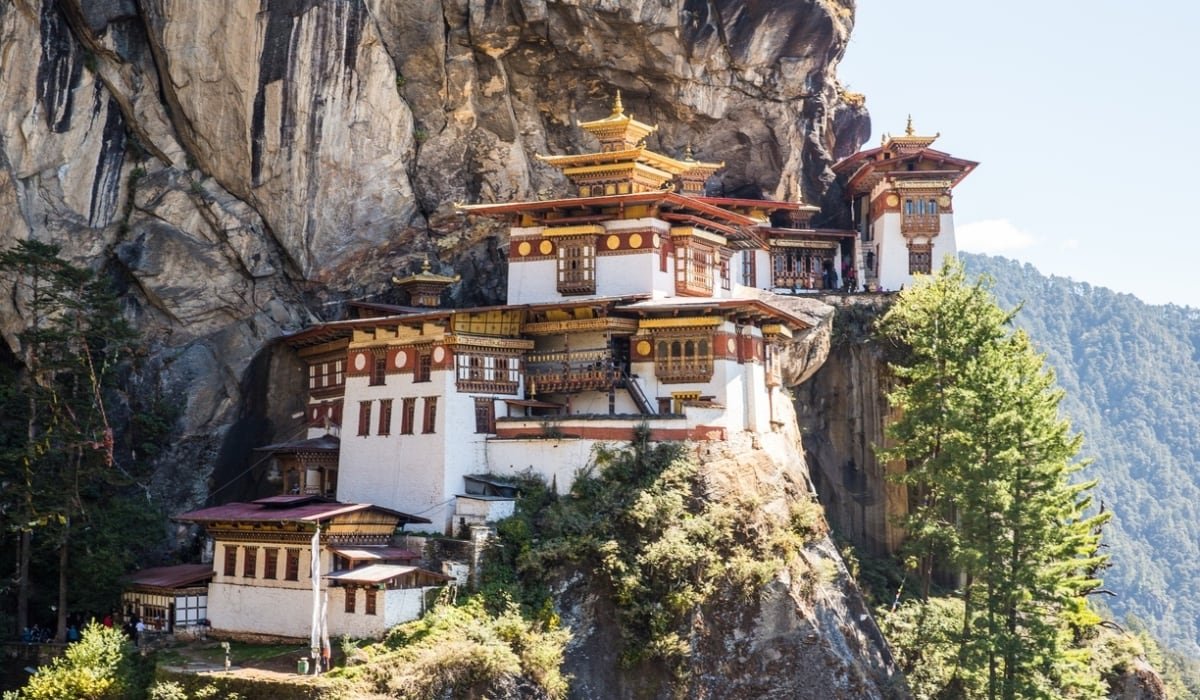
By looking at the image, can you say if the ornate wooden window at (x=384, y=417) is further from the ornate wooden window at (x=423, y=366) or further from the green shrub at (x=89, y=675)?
the green shrub at (x=89, y=675)

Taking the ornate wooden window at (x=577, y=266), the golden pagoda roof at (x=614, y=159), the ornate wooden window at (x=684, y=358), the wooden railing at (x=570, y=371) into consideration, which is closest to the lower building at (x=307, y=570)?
the wooden railing at (x=570, y=371)

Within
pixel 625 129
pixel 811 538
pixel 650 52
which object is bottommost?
pixel 811 538

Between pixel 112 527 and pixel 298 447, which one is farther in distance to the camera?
pixel 298 447

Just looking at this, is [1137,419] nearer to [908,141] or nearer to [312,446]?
[908,141]

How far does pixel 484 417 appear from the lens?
4581 centimetres

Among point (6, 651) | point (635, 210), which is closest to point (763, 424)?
point (635, 210)

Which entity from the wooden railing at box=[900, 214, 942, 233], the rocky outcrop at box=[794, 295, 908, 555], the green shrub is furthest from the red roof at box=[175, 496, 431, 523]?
the wooden railing at box=[900, 214, 942, 233]

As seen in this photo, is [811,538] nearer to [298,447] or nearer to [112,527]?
[298,447]

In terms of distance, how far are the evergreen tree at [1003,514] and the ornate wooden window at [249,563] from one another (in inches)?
804

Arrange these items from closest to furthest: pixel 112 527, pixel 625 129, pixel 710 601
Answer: pixel 710 601 < pixel 112 527 < pixel 625 129

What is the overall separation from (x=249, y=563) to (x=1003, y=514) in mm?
21879

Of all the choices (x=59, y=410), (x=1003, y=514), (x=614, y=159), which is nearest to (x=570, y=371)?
(x=614, y=159)

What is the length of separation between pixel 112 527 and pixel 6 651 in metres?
4.53

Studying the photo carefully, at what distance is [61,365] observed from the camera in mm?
43250
